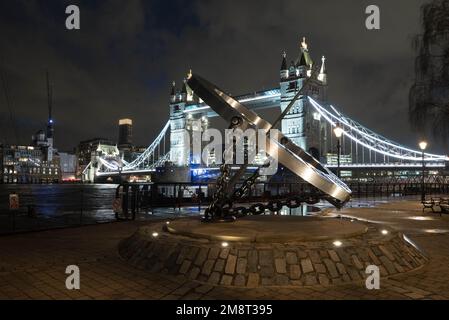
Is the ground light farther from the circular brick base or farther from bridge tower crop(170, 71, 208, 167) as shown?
bridge tower crop(170, 71, 208, 167)

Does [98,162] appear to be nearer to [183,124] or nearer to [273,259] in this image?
[183,124]

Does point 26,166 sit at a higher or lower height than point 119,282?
higher

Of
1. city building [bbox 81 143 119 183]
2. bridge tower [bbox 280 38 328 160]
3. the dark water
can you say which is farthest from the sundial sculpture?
city building [bbox 81 143 119 183]

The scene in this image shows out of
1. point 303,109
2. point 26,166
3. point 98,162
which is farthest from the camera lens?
point 26,166

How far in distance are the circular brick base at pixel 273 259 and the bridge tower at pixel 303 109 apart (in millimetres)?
60918

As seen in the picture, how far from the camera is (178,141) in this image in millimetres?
103062

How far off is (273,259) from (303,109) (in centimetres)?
6856

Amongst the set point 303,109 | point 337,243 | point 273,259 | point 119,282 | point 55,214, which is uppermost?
point 303,109

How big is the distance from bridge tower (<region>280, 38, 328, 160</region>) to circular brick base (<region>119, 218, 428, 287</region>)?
60918mm

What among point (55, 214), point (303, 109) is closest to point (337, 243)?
point (55, 214)

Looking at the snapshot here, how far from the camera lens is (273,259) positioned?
5684mm

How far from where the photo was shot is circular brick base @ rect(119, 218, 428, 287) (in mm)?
5473

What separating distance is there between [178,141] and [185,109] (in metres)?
8.36
